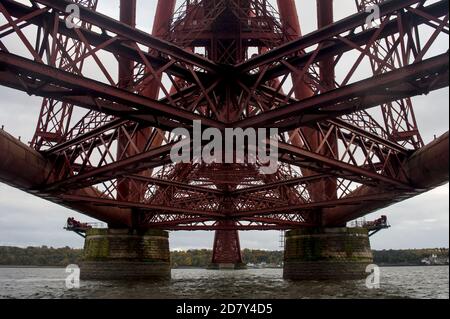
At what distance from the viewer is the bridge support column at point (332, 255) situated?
1393 inches

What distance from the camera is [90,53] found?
13.0m

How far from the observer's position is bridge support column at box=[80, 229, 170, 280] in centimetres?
3706

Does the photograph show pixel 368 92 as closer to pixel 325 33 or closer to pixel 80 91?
pixel 325 33

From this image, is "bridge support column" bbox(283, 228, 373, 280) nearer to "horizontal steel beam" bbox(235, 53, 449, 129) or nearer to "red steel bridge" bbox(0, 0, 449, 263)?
"red steel bridge" bbox(0, 0, 449, 263)

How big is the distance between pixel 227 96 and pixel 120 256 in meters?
24.5

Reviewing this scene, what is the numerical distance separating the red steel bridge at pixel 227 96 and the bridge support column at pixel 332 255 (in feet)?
3.29

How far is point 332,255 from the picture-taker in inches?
1412

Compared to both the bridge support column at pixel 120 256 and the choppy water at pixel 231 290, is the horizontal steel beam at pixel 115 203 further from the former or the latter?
the bridge support column at pixel 120 256

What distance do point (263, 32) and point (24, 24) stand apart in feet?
55.9

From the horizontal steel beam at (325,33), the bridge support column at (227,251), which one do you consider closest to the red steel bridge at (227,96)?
→ the horizontal steel beam at (325,33)

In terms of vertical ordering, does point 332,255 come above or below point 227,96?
below

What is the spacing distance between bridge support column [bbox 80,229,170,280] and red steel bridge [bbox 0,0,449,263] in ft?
4.24

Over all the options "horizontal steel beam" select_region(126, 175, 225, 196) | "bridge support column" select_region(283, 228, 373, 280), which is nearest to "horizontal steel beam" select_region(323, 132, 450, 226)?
"bridge support column" select_region(283, 228, 373, 280)

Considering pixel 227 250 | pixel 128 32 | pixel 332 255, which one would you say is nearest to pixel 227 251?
pixel 227 250
